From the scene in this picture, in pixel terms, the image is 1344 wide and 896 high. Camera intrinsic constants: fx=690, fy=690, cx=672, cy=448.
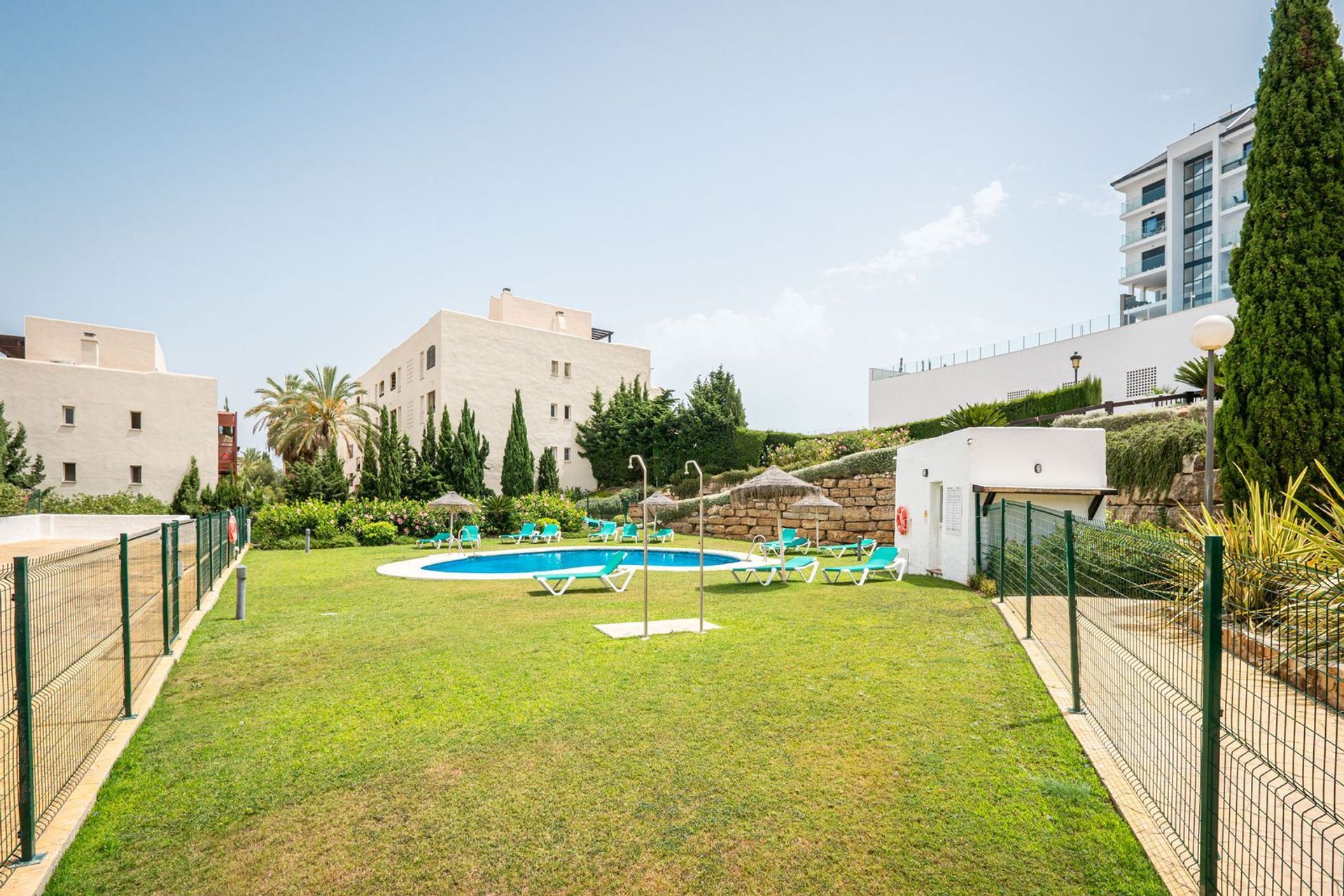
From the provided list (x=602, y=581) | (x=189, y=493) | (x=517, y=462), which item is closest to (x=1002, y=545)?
(x=602, y=581)

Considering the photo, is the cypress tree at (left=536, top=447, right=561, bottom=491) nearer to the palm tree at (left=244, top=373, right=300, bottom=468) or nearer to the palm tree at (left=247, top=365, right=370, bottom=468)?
the palm tree at (left=247, top=365, right=370, bottom=468)

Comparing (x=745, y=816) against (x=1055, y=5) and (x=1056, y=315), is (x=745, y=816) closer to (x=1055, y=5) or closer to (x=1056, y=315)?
(x=1055, y=5)

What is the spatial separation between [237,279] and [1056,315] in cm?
3397

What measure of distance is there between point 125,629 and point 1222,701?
311 inches

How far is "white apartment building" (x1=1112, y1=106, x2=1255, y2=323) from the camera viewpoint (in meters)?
39.6

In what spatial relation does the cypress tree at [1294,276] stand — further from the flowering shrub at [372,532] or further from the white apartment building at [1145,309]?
the flowering shrub at [372,532]

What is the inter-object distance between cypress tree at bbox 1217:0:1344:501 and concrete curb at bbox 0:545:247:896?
13.7 metres

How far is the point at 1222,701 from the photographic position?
4.20 meters

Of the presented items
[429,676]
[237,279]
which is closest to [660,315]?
[237,279]

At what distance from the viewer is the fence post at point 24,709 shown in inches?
131

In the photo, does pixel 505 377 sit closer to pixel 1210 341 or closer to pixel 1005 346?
pixel 1005 346

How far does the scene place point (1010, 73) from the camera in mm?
13297

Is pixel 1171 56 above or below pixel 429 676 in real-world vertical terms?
above

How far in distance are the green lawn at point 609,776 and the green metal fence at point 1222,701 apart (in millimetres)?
395
